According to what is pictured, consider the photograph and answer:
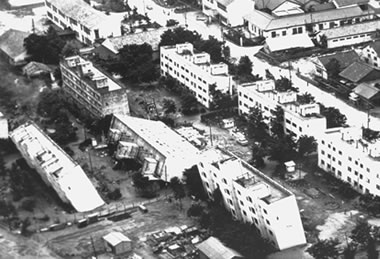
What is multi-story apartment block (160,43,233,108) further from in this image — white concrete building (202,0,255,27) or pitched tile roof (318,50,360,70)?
white concrete building (202,0,255,27)

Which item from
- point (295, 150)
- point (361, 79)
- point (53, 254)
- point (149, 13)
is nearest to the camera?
point (53, 254)

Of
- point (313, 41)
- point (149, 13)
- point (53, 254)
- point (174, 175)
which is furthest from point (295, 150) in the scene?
point (149, 13)

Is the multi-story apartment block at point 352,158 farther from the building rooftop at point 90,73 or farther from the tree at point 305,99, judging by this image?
the building rooftop at point 90,73

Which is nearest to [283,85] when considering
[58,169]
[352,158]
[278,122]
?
[278,122]

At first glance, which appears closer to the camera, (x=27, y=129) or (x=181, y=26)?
(x=27, y=129)

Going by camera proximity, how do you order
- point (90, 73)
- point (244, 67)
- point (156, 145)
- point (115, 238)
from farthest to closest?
1. point (244, 67)
2. point (90, 73)
3. point (156, 145)
4. point (115, 238)

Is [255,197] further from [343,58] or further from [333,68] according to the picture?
[343,58]

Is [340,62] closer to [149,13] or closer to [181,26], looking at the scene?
[181,26]
